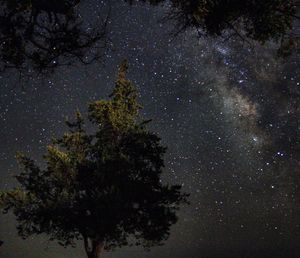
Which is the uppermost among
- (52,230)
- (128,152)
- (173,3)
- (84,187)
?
(128,152)

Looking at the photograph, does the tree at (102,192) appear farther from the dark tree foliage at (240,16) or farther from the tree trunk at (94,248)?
the dark tree foliage at (240,16)

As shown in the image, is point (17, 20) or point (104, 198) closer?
point (17, 20)

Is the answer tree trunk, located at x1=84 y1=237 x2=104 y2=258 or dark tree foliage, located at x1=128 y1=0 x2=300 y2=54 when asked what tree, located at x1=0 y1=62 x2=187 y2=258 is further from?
dark tree foliage, located at x1=128 y1=0 x2=300 y2=54

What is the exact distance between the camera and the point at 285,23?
1014 cm

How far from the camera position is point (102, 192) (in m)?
23.8

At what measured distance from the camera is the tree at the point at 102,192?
944 inches

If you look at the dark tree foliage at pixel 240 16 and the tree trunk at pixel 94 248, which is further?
the tree trunk at pixel 94 248

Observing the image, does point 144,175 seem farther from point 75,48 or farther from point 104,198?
point 75,48

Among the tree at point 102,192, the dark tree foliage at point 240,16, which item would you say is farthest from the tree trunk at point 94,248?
the dark tree foliage at point 240,16

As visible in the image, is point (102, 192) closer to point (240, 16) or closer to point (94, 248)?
point (94, 248)

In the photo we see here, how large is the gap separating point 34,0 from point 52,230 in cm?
1860

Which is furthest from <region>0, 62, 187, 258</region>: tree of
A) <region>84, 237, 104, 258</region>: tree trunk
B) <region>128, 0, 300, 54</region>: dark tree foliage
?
<region>128, 0, 300, 54</region>: dark tree foliage

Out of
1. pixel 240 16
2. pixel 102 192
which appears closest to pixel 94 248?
pixel 102 192

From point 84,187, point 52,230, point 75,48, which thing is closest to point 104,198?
point 84,187
